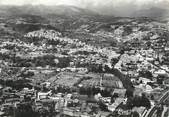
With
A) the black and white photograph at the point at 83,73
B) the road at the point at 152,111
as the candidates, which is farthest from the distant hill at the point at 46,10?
the road at the point at 152,111

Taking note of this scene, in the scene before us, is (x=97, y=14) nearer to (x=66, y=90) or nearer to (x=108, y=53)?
(x=108, y=53)

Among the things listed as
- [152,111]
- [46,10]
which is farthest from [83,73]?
[46,10]

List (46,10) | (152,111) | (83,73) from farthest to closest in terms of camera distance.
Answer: (46,10), (83,73), (152,111)

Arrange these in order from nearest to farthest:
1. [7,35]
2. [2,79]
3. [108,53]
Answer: [2,79] → [108,53] → [7,35]

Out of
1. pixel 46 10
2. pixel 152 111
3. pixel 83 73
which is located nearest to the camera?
pixel 152 111

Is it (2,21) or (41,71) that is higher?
(2,21)

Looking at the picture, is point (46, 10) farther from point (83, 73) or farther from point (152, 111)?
point (152, 111)

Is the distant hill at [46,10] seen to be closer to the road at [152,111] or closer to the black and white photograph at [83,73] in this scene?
the black and white photograph at [83,73]

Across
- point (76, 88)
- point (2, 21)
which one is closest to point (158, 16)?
point (2, 21)
